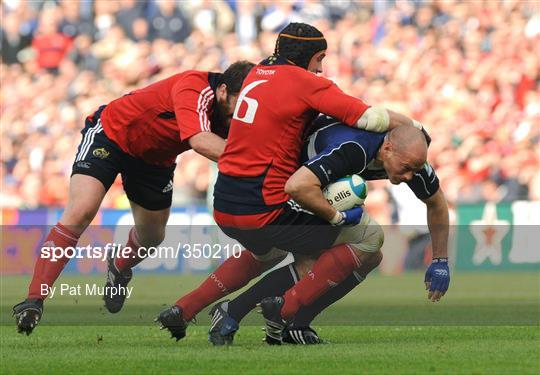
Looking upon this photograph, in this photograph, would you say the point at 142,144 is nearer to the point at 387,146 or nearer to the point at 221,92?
the point at 221,92

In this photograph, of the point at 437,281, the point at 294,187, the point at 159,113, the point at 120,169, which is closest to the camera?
the point at 294,187

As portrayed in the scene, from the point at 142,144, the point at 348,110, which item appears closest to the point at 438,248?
the point at 348,110

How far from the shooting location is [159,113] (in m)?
9.47

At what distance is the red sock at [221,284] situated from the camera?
8.70 m

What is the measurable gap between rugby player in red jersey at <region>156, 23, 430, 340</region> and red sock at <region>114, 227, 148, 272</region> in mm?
2338

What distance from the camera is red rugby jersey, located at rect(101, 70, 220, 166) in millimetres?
8930

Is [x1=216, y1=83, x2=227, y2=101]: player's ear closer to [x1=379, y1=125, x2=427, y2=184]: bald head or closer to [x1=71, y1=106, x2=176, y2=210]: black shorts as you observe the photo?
[x1=71, y1=106, x2=176, y2=210]: black shorts

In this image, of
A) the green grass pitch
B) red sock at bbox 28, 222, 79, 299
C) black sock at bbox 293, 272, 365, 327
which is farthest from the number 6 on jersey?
red sock at bbox 28, 222, 79, 299

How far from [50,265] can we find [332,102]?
242cm

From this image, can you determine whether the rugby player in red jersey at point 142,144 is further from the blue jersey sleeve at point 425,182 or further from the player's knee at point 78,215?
the blue jersey sleeve at point 425,182

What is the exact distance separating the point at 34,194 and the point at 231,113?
1128cm

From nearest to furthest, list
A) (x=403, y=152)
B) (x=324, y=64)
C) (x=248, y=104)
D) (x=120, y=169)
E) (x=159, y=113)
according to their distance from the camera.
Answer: (x=403, y=152)
(x=248, y=104)
(x=159, y=113)
(x=120, y=169)
(x=324, y=64)

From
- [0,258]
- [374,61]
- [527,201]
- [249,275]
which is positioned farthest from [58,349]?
[374,61]

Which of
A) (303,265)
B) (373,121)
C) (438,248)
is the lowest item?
(303,265)
